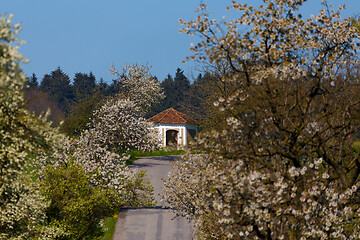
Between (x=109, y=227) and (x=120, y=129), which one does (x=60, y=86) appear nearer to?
(x=120, y=129)

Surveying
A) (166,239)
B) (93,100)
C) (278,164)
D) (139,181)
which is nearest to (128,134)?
(93,100)

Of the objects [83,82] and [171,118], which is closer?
[171,118]

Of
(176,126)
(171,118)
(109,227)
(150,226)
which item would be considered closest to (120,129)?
(150,226)

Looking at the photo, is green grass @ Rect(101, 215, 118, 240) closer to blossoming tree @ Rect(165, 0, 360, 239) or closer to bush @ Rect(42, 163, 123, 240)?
bush @ Rect(42, 163, 123, 240)

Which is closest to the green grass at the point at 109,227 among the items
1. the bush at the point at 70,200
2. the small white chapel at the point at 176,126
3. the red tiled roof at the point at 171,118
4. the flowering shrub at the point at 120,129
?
the bush at the point at 70,200

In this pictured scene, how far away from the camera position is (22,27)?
10.9m

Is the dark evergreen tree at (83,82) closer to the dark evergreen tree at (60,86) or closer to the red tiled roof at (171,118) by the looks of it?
the dark evergreen tree at (60,86)

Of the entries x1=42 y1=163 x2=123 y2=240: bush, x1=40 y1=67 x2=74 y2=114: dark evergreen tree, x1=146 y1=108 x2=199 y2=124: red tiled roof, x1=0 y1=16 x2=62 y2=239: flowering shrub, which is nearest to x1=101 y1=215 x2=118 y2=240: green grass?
x1=42 y1=163 x2=123 y2=240: bush

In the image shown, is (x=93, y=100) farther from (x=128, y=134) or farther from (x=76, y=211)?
(x=76, y=211)

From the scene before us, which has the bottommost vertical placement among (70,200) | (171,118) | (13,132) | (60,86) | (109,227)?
(109,227)

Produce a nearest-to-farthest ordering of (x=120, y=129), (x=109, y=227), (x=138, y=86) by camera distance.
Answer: (x=109, y=227), (x=120, y=129), (x=138, y=86)

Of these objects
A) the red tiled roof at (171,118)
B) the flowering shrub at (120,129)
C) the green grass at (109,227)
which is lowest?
the green grass at (109,227)

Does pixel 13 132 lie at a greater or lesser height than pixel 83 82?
lesser

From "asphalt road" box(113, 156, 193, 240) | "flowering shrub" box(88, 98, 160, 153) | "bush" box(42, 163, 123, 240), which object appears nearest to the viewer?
"bush" box(42, 163, 123, 240)
